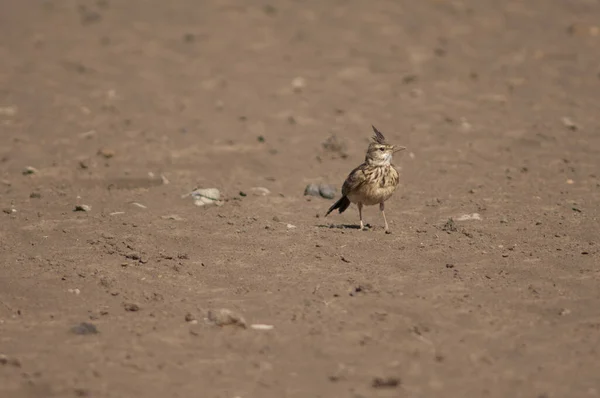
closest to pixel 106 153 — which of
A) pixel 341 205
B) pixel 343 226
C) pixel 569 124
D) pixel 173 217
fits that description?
pixel 173 217

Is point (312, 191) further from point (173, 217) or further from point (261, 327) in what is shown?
point (261, 327)

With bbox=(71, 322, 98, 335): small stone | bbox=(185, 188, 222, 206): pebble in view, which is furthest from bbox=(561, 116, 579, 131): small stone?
bbox=(71, 322, 98, 335): small stone

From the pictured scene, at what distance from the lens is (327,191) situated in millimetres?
10000

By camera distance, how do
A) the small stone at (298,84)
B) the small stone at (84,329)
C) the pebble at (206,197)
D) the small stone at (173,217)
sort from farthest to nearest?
the small stone at (298,84) → the pebble at (206,197) → the small stone at (173,217) → the small stone at (84,329)

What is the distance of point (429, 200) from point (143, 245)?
125 inches

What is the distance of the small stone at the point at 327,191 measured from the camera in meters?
9.97

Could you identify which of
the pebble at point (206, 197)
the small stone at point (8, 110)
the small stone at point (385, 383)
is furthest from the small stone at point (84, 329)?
the small stone at point (8, 110)

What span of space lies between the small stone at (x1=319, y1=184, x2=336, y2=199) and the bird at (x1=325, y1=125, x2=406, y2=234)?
1.04m

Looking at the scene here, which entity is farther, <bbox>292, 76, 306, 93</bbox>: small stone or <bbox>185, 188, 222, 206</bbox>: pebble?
<bbox>292, 76, 306, 93</bbox>: small stone

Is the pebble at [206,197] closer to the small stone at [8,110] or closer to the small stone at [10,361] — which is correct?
the small stone at [10,361]

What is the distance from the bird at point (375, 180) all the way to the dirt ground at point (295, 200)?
1.06ft

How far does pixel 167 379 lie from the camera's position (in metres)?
5.85

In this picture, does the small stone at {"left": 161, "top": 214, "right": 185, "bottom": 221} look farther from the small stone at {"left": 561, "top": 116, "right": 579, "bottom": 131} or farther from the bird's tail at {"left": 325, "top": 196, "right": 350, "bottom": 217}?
the small stone at {"left": 561, "top": 116, "right": 579, "bottom": 131}

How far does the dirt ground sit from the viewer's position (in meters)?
6.09
